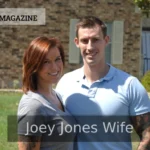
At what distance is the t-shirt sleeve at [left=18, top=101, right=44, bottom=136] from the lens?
315 centimetres

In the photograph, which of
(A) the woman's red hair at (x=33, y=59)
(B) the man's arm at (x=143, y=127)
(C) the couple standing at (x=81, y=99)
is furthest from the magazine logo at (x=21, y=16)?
(A) the woman's red hair at (x=33, y=59)

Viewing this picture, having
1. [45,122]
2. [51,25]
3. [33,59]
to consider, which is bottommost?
[51,25]

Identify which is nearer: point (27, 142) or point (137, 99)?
point (27, 142)

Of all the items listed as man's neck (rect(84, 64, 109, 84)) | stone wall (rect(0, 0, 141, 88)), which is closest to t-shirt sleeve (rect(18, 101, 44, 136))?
man's neck (rect(84, 64, 109, 84))

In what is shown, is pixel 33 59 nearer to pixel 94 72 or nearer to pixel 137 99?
pixel 94 72

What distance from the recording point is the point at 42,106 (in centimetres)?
323

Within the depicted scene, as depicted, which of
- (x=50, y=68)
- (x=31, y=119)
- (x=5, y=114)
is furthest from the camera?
(x=5, y=114)

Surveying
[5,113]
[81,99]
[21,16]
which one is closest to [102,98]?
[81,99]

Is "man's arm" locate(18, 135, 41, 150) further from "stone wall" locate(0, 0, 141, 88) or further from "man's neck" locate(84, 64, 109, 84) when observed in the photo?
"stone wall" locate(0, 0, 141, 88)

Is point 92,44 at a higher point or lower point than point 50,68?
higher

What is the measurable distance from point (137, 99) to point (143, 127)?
0.25m

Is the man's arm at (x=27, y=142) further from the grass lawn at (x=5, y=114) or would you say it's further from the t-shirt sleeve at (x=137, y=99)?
the grass lawn at (x=5, y=114)

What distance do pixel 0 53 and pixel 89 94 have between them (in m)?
15.3

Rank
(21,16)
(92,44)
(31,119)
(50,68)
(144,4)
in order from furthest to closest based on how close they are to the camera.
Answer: (21,16) → (144,4) → (92,44) → (50,68) → (31,119)
